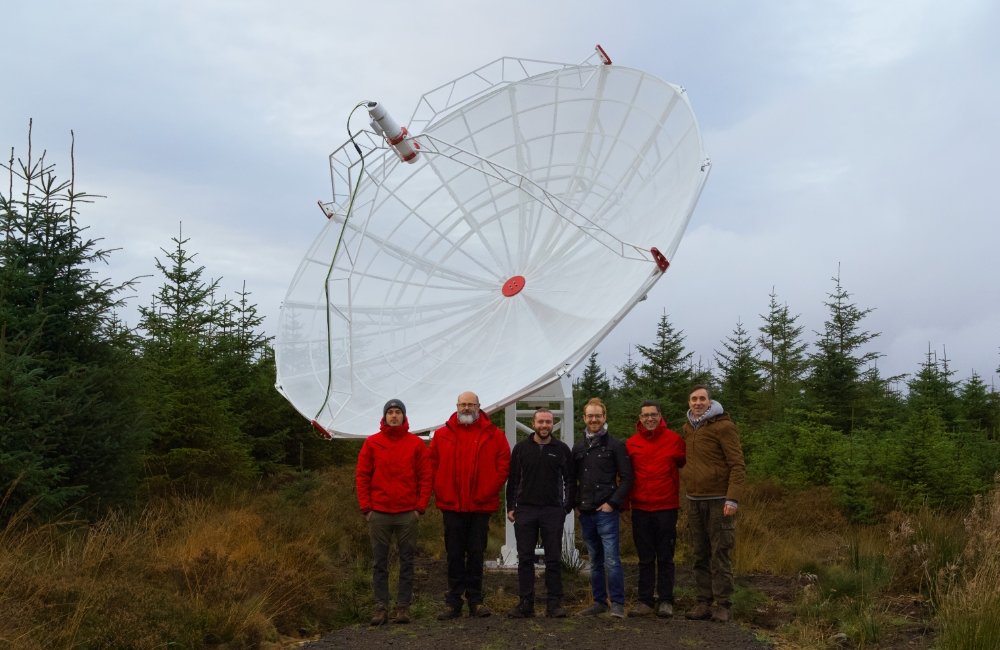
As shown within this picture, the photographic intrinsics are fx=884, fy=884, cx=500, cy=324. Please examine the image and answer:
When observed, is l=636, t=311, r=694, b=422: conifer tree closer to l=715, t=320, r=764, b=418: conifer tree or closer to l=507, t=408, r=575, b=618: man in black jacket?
l=715, t=320, r=764, b=418: conifer tree

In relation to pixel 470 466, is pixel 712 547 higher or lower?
lower

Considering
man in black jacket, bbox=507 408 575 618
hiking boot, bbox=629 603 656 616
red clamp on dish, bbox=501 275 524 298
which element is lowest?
hiking boot, bbox=629 603 656 616

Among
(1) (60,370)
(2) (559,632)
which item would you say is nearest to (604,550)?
(2) (559,632)

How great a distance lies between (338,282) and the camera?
471 inches

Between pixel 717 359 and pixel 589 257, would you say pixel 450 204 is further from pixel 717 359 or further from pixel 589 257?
pixel 717 359

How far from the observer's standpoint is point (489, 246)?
40.5ft

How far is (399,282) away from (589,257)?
270 cm

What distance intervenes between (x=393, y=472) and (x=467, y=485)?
2.39ft

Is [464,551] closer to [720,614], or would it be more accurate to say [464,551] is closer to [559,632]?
[559,632]

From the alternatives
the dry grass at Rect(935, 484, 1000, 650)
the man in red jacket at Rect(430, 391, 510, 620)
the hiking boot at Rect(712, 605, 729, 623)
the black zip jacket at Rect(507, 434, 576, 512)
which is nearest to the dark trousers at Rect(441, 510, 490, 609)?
the man in red jacket at Rect(430, 391, 510, 620)

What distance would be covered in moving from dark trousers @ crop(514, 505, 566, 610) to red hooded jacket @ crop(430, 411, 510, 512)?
34cm

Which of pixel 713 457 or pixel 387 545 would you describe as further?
pixel 387 545

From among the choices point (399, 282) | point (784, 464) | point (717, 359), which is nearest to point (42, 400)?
point (399, 282)

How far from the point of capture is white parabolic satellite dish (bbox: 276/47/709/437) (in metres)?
10.1
